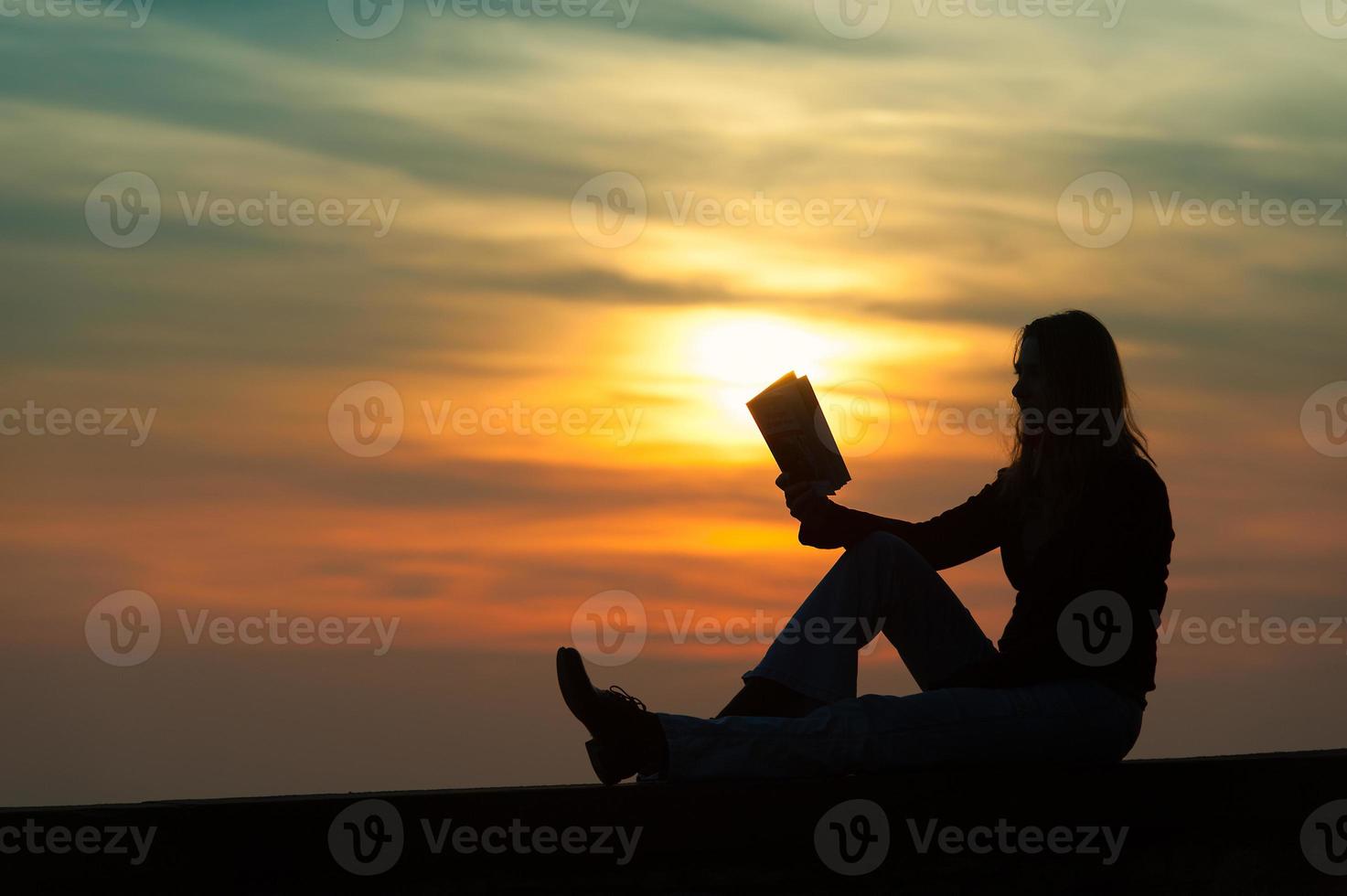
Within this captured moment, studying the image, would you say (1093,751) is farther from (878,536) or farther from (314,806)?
(314,806)

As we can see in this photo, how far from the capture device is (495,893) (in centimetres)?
382

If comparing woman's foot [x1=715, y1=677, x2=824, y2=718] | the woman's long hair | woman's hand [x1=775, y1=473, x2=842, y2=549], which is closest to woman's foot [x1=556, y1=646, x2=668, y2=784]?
woman's foot [x1=715, y1=677, x2=824, y2=718]

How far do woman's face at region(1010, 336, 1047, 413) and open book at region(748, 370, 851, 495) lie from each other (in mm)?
708

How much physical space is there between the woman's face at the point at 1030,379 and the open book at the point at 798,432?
0.71m

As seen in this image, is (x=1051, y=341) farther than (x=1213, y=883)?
Yes

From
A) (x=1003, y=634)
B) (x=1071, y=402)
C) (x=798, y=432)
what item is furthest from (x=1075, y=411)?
(x=798, y=432)

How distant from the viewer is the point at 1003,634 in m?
4.90

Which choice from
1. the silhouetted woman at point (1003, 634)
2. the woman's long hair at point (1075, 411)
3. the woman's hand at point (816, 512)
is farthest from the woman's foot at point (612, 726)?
the woman's long hair at point (1075, 411)

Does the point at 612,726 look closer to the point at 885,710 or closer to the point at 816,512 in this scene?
the point at 885,710

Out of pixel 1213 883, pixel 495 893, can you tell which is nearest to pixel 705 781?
pixel 495 893

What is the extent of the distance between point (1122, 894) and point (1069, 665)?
0.74 m

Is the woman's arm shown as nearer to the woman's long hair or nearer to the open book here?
the open book

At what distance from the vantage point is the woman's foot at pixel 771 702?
187 inches

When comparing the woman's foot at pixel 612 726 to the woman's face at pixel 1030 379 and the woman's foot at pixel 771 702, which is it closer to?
the woman's foot at pixel 771 702
